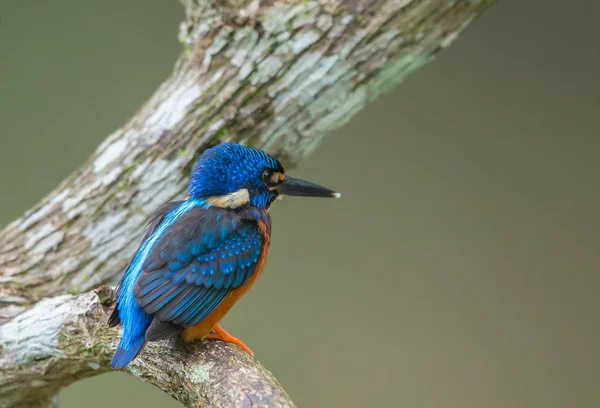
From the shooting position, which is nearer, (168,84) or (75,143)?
(168,84)

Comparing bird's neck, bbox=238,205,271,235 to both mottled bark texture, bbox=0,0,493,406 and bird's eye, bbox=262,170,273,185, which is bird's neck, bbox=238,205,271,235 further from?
mottled bark texture, bbox=0,0,493,406

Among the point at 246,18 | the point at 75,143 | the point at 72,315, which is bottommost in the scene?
the point at 72,315

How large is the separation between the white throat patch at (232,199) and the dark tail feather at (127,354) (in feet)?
1.43

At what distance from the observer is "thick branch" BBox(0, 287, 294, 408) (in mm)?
1507

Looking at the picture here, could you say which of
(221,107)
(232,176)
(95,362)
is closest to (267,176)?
(232,176)

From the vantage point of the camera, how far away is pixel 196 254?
1.82m

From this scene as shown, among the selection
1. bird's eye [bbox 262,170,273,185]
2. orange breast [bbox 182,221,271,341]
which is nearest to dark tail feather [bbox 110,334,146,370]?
orange breast [bbox 182,221,271,341]

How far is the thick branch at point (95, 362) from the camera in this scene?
151 cm

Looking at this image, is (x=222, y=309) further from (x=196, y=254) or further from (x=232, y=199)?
(x=232, y=199)

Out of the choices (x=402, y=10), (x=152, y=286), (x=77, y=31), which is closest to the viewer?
(x=152, y=286)

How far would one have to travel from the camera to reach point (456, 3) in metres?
2.19

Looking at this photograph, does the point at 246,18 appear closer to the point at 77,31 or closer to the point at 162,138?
the point at 162,138

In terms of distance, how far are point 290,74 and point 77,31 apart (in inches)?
70.5

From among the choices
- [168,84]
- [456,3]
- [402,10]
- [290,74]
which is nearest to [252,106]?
[290,74]
